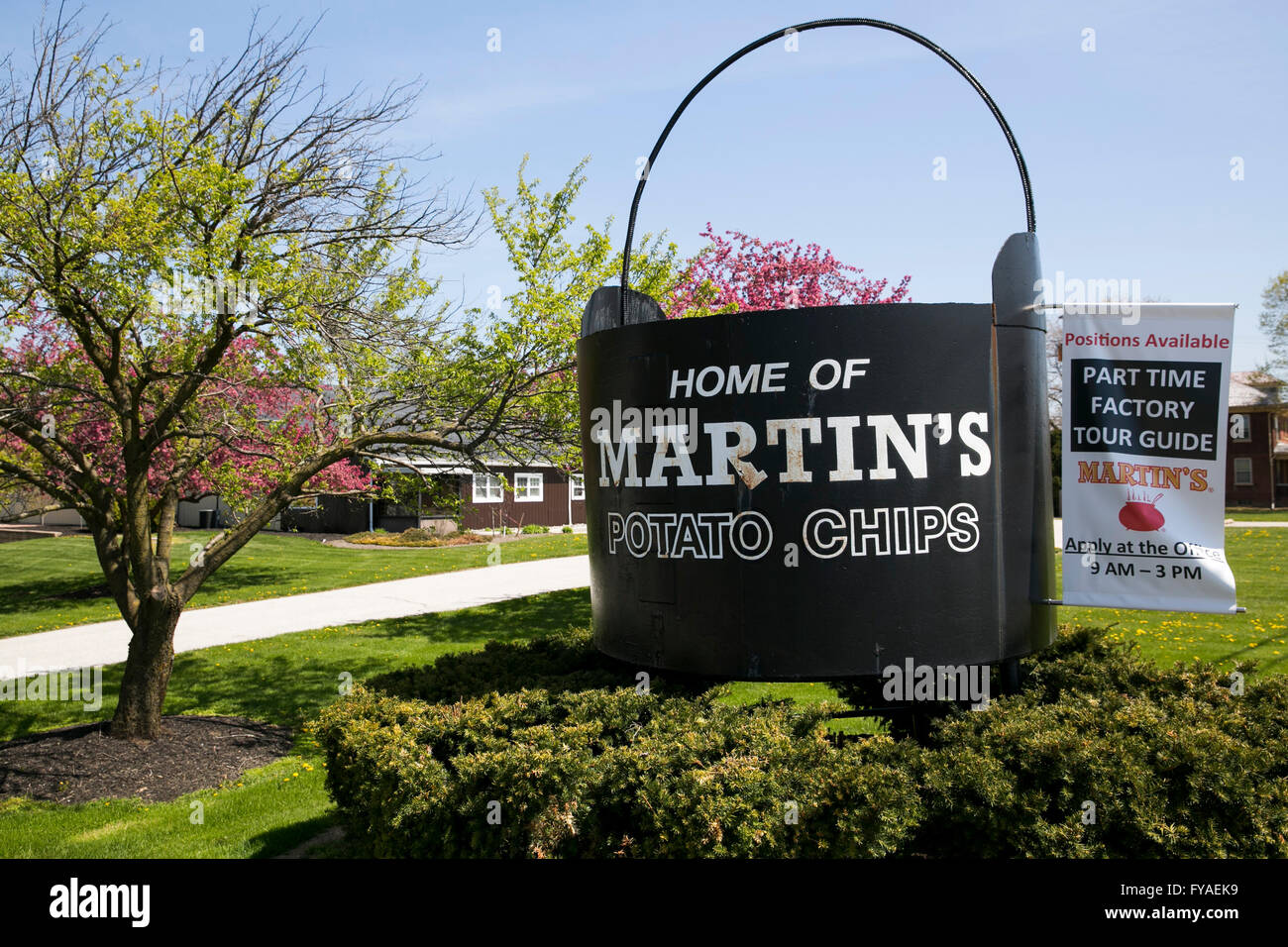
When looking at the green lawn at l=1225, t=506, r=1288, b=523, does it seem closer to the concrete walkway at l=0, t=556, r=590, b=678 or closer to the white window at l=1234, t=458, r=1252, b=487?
the white window at l=1234, t=458, r=1252, b=487

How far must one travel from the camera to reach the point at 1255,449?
1913 inches

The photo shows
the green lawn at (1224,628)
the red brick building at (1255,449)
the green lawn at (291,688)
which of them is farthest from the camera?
the red brick building at (1255,449)

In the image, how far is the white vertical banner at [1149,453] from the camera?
563 centimetres

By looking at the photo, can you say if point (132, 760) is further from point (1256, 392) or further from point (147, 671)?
point (1256, 392)

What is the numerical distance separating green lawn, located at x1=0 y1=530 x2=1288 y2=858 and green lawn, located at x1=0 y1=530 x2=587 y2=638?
507cm

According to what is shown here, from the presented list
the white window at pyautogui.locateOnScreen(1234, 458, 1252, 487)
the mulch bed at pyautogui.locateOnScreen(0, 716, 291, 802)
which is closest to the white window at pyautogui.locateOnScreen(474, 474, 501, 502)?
the mulch bed at pyautogui.locateOnScreen(0, 716, 291, 802)

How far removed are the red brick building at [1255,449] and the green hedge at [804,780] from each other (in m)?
49.8

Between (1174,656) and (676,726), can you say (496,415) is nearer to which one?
(676,726)

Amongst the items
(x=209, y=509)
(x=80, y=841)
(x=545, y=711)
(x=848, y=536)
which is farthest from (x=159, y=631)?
(x=209, y=509)

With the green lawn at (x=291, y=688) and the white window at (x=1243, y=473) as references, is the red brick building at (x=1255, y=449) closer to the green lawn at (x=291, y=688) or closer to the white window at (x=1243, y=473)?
the white window at (x=1243, y=473)

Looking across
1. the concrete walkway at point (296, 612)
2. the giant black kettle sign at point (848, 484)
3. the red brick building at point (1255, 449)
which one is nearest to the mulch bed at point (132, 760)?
the concrete walkway at point (296, 612)

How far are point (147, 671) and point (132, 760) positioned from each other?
32.2 inches

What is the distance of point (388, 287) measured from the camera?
962 cm

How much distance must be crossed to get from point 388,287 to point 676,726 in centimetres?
613
